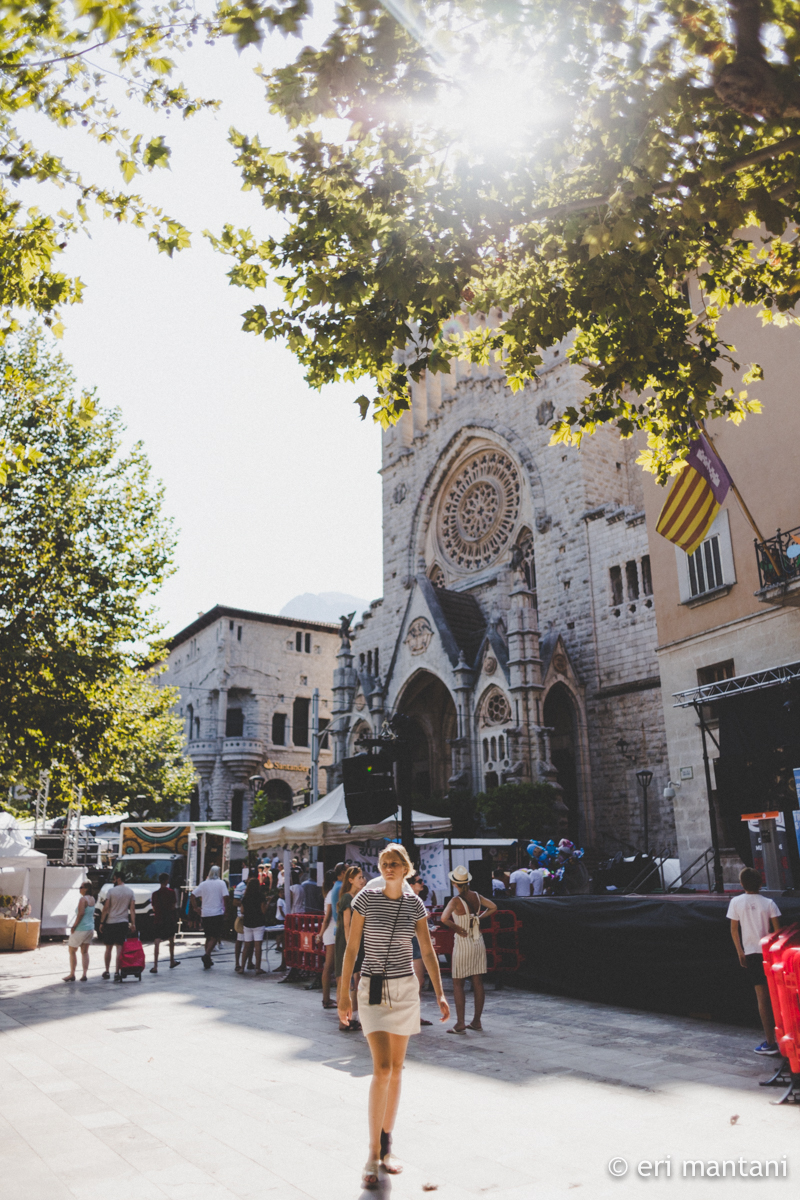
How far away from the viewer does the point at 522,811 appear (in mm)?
23906

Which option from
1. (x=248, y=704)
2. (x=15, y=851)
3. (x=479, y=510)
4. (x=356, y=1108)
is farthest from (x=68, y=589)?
(x=248, y=704)

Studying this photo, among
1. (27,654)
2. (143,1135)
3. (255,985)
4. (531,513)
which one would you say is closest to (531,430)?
(531,513)

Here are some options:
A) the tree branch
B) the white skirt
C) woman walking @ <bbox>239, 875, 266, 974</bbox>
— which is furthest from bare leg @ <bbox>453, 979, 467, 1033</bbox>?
the tree branch

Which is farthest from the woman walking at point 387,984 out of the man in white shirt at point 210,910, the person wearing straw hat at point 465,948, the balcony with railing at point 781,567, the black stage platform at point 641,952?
the balcony with railing at point 781,567

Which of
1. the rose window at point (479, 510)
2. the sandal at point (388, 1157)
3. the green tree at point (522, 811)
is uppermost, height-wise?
the rose window at point (479, 510)

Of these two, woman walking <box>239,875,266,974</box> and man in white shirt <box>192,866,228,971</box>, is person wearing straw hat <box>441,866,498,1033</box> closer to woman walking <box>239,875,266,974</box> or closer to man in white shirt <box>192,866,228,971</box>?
woman walking <box>239,875,266,974</box>

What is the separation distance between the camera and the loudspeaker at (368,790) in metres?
11.2

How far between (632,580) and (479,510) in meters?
8.96

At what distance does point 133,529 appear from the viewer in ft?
64.1

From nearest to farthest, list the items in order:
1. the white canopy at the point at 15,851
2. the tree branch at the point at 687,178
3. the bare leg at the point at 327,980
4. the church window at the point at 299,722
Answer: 1. the tree branch at the point at 687,178
2. the bare leg at the point at 327,980
3. the white canopy at the point at 15,851
4. the church window at the point at 299,722

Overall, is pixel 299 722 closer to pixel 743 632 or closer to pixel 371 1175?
pixel 743 632

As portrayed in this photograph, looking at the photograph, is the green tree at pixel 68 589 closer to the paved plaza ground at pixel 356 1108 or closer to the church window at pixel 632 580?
the paved plaza ground at pixel 356 1108

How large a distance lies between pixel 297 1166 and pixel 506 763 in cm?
2212

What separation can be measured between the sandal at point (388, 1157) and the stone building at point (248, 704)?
41459mm
